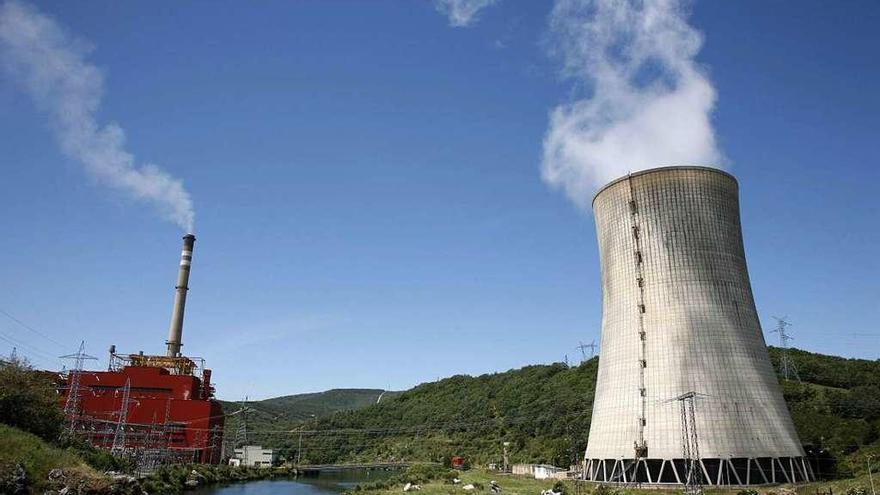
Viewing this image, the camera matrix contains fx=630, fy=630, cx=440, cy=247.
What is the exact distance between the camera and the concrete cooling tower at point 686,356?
32.0m

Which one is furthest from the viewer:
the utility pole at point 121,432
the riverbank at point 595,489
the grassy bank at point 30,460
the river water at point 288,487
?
the utility pole at point 121,432

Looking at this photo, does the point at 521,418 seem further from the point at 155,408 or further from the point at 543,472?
the point at 155,408

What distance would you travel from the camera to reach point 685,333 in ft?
108

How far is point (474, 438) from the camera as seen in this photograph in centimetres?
8512

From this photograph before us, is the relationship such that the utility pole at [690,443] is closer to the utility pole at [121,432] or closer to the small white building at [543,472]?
the small white building at [543,472]

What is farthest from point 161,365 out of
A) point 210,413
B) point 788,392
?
point 788,392

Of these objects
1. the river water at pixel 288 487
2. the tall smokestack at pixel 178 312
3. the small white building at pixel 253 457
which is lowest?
the river water at pixel 288 487

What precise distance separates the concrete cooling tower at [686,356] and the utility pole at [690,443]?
10 centimetres

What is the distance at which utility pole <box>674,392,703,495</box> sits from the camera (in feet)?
100.0

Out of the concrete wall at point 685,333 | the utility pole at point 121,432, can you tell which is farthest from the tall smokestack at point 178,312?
the concrete wall at point 685,333

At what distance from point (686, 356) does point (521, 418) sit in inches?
2258

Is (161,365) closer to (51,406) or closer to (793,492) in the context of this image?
(51,406)

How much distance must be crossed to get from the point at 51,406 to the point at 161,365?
113 ft

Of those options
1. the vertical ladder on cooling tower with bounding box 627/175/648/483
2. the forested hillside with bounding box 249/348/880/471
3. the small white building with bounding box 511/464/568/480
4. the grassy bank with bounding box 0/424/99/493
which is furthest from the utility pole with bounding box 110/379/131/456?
the vertical ladder on cooling tower with bounding box 627/175/648/483
